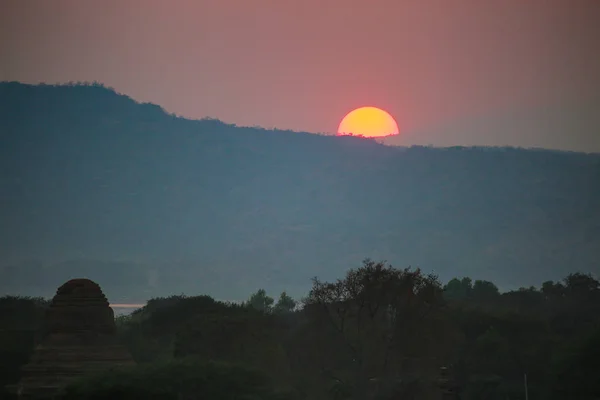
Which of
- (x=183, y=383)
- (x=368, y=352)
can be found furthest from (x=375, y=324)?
(x=183, y=383)

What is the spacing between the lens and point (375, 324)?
6397 cm

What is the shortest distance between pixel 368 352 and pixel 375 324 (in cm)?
166

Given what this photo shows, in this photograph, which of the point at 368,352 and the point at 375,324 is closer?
the point at 368,352

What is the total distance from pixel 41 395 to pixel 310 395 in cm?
2076

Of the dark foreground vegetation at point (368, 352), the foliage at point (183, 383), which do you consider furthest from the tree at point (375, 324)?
the foliage at point (183, 383)

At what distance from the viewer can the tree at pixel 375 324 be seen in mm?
62375

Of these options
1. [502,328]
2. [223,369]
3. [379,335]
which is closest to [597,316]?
[502,328]

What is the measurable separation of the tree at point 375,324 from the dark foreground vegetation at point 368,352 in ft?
0.18

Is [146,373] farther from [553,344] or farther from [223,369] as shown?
[553,344]

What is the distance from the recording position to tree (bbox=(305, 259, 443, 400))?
62.4 m

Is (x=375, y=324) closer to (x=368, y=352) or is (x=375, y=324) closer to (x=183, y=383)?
(x=368, y=352)

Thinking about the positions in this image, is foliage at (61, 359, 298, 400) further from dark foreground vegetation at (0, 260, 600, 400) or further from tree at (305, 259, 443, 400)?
tree at (305, 259, 443, 400)

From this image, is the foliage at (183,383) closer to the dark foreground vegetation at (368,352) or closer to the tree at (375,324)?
the dark foreground vegetation at (368,352)

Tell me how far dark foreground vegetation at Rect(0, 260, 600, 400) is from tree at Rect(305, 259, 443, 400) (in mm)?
56
